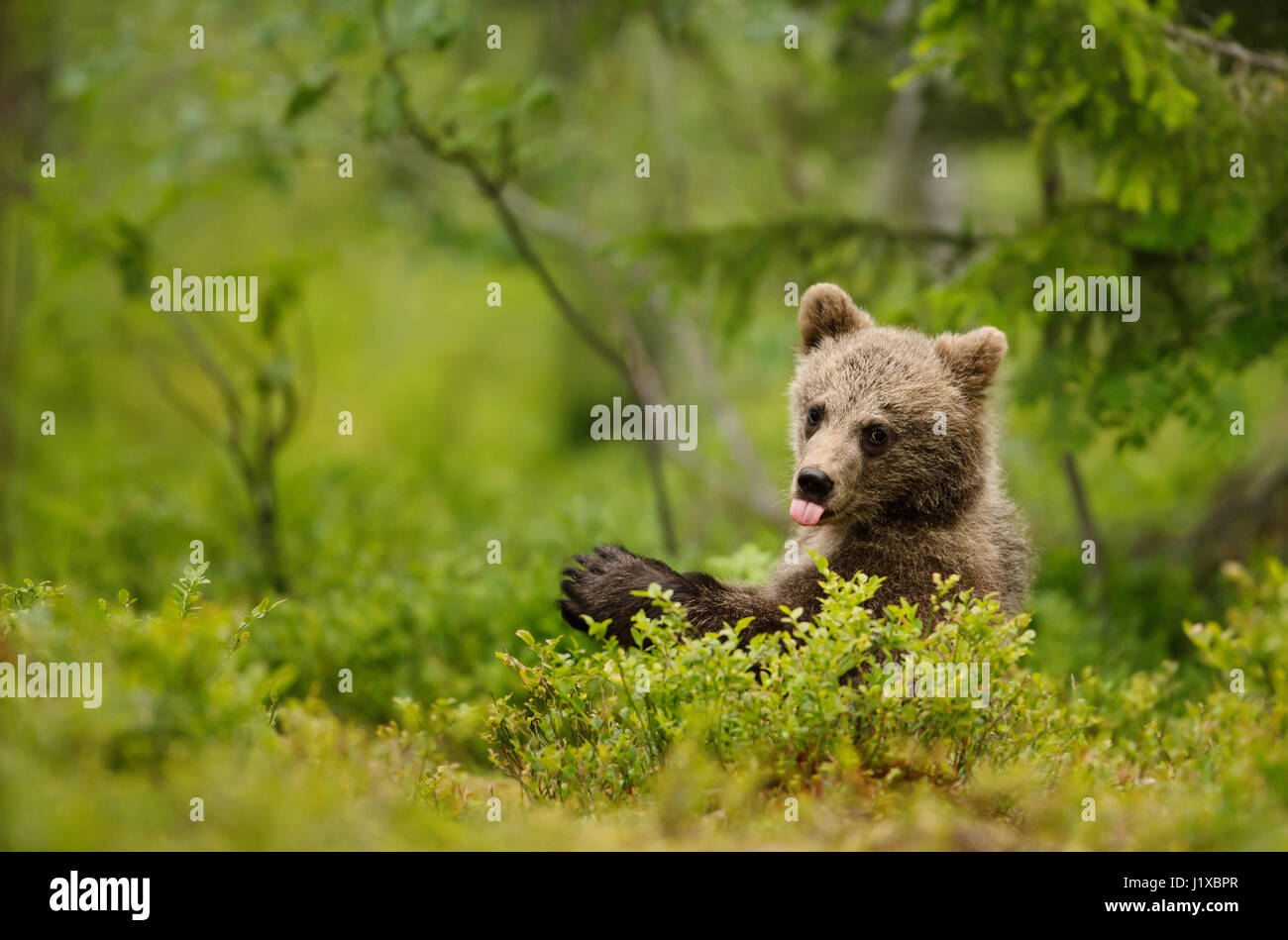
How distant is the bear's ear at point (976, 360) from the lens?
5.81m

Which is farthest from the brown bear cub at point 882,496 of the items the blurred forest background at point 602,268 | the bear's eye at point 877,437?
the blurred forest background at point 602,268

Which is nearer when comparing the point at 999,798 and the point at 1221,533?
the point at 999,798

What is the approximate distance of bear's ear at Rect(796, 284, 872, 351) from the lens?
6184 millimetres

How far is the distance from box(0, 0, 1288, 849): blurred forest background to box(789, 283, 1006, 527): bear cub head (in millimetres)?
1006

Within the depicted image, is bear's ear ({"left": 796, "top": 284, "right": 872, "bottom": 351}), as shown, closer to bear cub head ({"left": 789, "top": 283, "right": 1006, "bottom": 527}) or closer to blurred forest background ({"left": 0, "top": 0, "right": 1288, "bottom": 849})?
bear cub head ({"left": 789, "top": 283, "right": 1006, "bottom": 527})

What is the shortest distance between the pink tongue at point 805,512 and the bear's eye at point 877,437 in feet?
1.76

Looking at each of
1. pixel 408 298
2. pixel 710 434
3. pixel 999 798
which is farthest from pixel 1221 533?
pixel 408 298

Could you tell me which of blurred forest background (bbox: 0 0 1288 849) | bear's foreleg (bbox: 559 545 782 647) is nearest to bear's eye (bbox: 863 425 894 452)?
bear's foreleg (bbox: 559 545 782 647)

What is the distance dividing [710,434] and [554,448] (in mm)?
3009

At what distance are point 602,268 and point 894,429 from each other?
7.42m

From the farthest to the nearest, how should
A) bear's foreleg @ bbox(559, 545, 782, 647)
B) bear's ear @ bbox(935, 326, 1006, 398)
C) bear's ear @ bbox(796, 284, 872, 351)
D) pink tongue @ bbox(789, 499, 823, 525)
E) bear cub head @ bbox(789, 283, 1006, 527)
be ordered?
bear's ear @ bbox(796, 284, 872, 351) < bear's ear @ bbox(935, 326, 1006, 398) < bear cub head @ bbox(789, 283, 1006, 527) < pink tongue @ bbox(789, 499, 823, 525) < bear's foreleg @ bbox(559, 545, 782, 647)

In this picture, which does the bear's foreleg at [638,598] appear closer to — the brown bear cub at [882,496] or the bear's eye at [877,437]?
the brown bear cub at [882,496]
